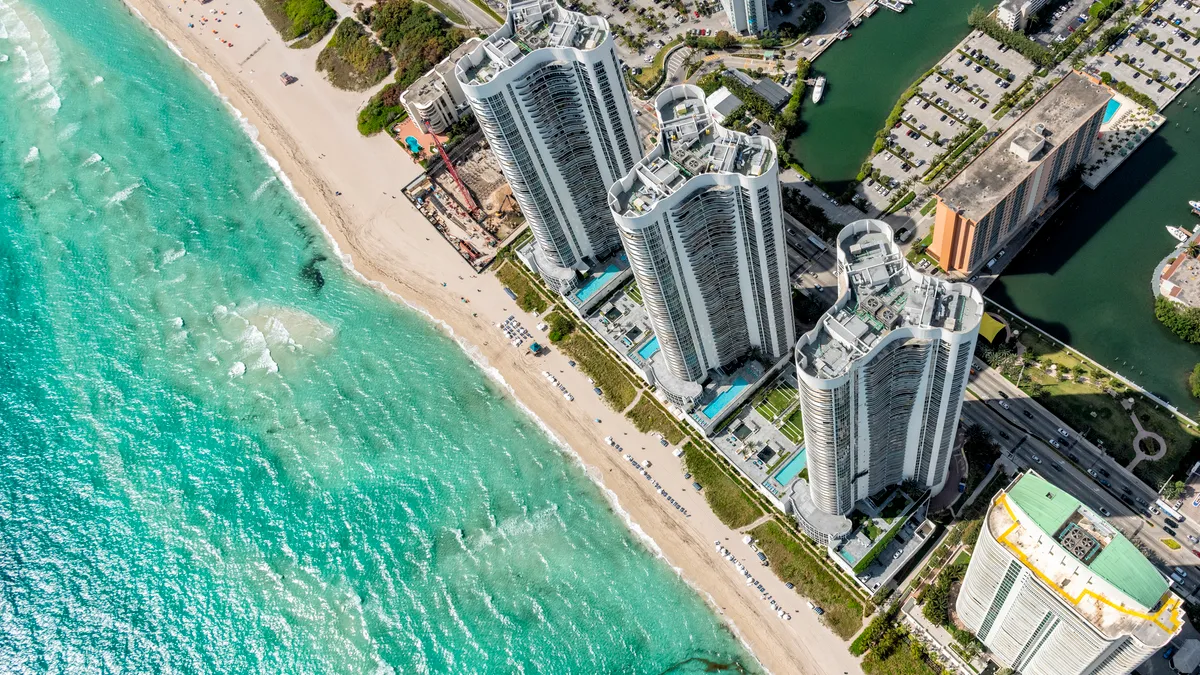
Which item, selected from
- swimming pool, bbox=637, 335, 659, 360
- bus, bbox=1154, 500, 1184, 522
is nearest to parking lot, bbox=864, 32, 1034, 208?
swimming pool, bbox=637, 335, 659, 360

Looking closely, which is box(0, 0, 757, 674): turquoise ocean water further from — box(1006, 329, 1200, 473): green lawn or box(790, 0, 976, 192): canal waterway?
box(790, 0, 976, 192): canal waterway

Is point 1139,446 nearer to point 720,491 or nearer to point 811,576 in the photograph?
point 811,576

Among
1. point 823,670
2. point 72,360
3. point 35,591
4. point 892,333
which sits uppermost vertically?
point 892,333

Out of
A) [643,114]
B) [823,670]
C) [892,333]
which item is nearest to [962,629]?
[823,670]

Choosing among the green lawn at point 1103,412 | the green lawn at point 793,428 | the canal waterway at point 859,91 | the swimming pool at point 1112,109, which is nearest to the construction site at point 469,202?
the canal waterway at point 859,91

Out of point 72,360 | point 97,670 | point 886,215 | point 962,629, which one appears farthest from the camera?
point 72,360

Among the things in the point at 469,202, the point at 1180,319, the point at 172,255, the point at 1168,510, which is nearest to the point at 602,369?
the point at 469,202

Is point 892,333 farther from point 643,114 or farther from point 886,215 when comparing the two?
point 643,114
